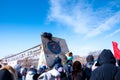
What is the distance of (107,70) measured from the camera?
4113mm

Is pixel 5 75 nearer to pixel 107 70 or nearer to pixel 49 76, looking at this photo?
pixel 107 70

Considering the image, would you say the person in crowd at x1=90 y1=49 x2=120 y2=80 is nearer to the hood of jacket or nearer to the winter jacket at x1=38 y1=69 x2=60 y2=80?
the hood of jacket

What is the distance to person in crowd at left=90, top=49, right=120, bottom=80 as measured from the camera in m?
4.07

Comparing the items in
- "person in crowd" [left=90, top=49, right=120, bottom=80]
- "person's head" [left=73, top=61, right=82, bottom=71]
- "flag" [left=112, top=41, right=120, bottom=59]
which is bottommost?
"person in crowd" [left=90, top=49, right=120, bottom=80]

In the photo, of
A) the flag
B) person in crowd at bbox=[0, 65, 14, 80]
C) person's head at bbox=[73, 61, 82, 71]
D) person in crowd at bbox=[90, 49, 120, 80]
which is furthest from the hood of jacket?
the flag

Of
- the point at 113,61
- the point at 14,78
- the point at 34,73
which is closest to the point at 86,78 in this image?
the point at 34,73

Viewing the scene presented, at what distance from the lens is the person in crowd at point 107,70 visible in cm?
407

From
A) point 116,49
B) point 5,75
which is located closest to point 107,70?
point 5,75

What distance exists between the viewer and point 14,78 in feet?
16.9

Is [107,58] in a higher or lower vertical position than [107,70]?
higher

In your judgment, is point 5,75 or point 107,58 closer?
point 107,58

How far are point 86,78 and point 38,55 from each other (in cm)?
417

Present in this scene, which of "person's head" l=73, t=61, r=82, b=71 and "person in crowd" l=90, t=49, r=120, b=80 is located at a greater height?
"person's head" l=73, t=61, r=82, b=71

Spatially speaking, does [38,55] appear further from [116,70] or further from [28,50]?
[116,70]
